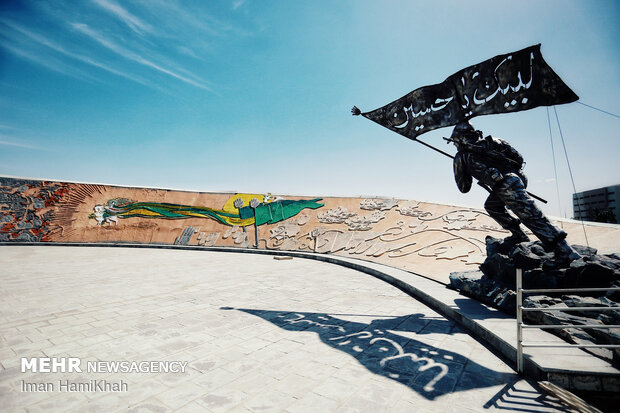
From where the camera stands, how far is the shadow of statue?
3.08 m

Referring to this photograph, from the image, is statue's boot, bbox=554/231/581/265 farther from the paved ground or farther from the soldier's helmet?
the soldier's helmet

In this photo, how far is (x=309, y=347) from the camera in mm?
3982

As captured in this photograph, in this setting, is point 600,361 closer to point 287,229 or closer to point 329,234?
point 329,234

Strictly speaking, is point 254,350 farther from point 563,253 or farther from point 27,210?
point 27,210

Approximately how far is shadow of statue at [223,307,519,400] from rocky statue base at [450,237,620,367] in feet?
3.66

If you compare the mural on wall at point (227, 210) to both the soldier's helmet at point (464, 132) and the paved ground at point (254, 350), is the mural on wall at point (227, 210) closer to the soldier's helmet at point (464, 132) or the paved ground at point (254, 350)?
the paved ground at point (254, 350)

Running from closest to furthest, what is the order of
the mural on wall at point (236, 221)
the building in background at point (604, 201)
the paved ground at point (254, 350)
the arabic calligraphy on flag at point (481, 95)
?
the paved ground at point (254, 350), the arabic calligraphy on flag at point (481, 95), the mural on wall at point (236, 221), the building in background at point (604, 201)

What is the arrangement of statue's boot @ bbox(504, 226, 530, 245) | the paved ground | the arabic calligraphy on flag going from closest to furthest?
the paved ground, the arabic calligraphy on flag, statue's boot @ bbox(504, 226, 530, 245)

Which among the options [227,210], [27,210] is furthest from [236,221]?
[27,210]

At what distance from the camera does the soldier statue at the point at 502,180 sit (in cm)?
491

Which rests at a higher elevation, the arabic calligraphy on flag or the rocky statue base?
the arabic calligraphy on flag

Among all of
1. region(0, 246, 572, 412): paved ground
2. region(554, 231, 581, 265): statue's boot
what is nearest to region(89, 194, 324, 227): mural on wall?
region(0, 246, 572, 412): paved ground

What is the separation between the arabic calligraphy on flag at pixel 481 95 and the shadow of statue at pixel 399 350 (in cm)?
375

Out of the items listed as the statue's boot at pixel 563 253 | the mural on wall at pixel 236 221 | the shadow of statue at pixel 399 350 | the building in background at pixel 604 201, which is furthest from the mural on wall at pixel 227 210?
the building in background at pixel 604 201
